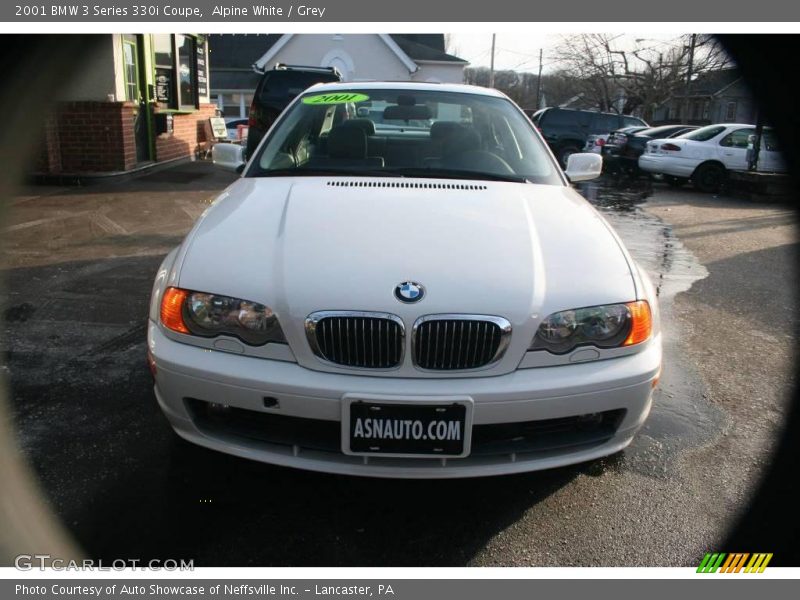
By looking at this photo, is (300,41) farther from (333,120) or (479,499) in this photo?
(479,499)

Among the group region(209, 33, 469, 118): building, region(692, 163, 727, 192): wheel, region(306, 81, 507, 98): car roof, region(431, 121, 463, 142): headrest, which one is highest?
region(209, 33, 469, 118): building

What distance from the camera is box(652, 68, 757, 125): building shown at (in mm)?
→ 33750

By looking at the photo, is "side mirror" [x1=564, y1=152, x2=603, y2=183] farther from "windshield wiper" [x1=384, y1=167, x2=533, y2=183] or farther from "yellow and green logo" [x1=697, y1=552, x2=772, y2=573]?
"yellow and green logo" [x1=697, y1=552, x2=772, y2=573]

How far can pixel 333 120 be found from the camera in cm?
418

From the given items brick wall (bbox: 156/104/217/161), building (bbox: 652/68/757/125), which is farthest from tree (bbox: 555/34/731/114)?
brick wall (bbox: 156/104/217/161)

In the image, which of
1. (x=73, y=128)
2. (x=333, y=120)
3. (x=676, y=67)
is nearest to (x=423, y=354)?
(x=333, y=120)

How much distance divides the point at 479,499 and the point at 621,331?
2.89 ft

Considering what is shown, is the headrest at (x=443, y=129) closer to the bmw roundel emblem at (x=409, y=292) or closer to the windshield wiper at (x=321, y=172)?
the windshield wiper at (x=321, y=172)

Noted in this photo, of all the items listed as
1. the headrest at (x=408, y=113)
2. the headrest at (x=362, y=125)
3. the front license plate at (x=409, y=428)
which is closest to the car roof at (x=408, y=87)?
the headrest at (x=408, y=113)

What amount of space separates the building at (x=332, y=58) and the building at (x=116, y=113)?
16.3 meters

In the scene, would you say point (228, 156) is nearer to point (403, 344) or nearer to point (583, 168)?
point (583, 168)

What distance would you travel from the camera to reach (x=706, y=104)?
40.8m

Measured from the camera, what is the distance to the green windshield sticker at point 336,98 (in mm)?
4215

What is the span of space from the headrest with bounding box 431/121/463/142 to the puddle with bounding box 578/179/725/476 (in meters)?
1.89
